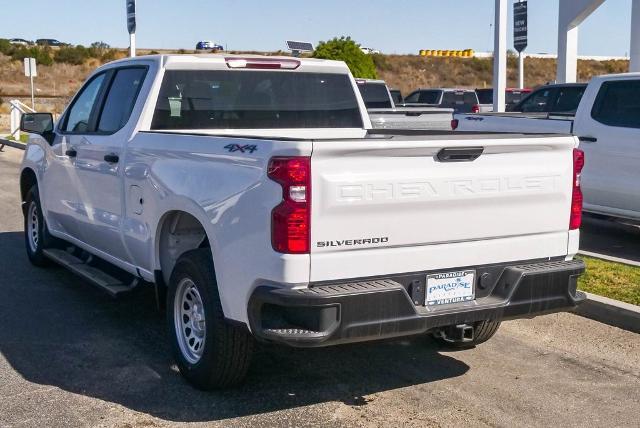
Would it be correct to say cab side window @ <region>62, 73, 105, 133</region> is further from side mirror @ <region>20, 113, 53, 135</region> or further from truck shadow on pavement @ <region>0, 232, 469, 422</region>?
truck shadow on pavement @ <region>0, 232, 469, 422</region>

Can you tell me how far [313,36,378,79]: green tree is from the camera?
2788 cm

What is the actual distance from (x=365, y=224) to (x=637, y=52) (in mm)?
12892

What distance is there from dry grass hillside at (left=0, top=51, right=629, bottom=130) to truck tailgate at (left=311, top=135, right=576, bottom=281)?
59043 mm

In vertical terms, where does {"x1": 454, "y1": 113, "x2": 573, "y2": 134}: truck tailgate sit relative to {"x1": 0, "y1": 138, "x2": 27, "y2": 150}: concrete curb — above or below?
above

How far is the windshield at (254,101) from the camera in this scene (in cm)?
618

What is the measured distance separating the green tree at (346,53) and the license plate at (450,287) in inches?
925

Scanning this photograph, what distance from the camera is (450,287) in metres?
4.70

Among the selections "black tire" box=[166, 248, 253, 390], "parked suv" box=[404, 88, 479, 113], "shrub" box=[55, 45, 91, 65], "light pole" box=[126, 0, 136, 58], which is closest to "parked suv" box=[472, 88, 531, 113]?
"parked suv" box=[404, 88, 479, 113]

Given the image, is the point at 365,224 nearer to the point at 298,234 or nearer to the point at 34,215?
the point at 298,234

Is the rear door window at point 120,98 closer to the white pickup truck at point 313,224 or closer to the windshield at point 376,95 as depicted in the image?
the white pickup truck at point 313,224

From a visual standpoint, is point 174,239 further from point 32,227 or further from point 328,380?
point 32,227

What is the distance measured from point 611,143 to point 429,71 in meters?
68.1

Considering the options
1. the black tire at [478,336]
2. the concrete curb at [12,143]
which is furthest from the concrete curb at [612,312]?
the concrete curb at [12,143]

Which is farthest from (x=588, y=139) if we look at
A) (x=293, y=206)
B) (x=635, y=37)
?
(x=635, y=37)
